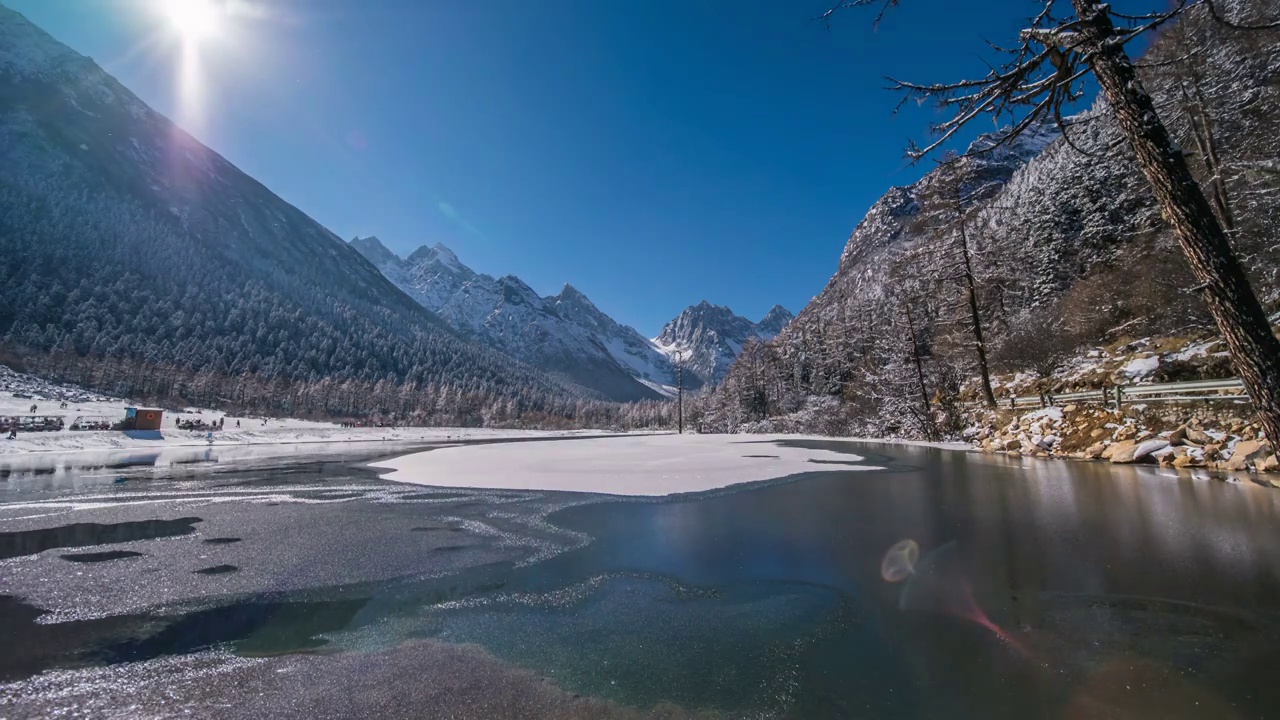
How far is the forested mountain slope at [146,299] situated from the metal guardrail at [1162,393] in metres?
124

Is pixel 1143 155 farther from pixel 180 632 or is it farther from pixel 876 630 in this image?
pixel 180 632

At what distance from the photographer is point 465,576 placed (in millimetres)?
4836

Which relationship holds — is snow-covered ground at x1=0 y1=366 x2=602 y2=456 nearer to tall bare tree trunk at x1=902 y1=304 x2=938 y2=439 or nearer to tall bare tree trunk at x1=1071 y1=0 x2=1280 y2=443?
tall bare tree trunk at x1=1071 y1=0 x2=1280 y2=443

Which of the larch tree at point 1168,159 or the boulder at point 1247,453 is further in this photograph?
the boulder at point 1247,453

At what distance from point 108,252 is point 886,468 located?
641 ft

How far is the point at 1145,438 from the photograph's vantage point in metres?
12.1

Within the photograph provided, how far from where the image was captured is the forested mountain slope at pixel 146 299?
97.2 meters

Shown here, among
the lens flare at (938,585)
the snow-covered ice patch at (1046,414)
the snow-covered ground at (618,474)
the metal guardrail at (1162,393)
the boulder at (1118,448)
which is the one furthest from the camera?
the snow-covered ice patch at (1046,414)

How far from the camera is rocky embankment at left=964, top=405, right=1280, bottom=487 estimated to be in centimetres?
960

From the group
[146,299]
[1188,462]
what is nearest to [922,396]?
[1188,462]

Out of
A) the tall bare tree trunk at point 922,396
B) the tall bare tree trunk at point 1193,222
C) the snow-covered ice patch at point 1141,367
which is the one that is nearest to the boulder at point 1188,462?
the snow-covered ice patch at point 1141,367

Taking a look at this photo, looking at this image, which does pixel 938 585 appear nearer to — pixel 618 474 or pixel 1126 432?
pixel 618 474

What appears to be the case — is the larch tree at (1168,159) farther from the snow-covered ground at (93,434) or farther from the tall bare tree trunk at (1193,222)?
the snow-covered ground at (93,434)

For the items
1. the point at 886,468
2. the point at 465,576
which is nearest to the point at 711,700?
the point at 465,576
